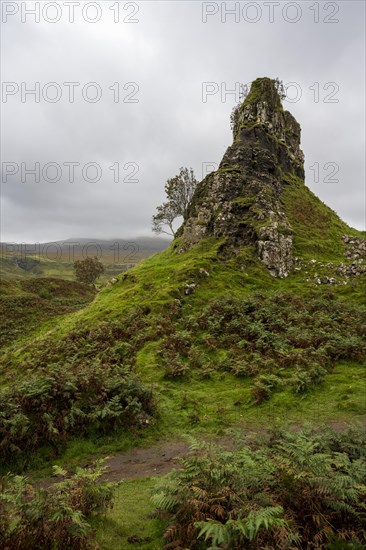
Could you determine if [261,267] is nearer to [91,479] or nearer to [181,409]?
[181,409]

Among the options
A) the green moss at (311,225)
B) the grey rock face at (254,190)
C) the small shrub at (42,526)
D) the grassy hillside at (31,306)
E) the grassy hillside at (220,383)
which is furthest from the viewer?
the green moss at (311,225)


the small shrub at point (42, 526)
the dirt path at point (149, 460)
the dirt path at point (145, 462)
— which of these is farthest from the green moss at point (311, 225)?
the small shrub at point (42, 526)

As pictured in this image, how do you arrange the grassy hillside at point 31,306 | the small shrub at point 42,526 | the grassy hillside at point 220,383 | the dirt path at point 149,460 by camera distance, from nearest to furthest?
1. the small shrub at point 42,526
2. the grassy hillside at point 220,383
3. the dirt path at point 149,460
4. the grassy hillside at point 31,306

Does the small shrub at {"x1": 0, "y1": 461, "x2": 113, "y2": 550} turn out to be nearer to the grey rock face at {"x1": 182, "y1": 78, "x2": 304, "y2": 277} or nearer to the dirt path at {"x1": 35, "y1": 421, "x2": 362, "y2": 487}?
the dirt path at {"x1": 35, "y1": 421, "x2": 362, "y2": 487}

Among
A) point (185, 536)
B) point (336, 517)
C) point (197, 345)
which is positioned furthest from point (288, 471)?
point (197, 345)

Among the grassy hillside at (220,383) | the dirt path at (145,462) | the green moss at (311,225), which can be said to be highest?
the green moss at (311,225)

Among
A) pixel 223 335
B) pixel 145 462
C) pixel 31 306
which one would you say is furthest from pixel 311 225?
pixel 145 462

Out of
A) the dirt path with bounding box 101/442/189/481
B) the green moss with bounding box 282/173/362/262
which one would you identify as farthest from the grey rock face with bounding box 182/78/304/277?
the dirt path with bounding box 101/442/189/481

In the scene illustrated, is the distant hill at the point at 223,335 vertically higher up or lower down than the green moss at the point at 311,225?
lower down

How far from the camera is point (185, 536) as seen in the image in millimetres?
7027

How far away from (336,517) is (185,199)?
67092mm

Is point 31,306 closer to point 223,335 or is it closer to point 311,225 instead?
point 223,335

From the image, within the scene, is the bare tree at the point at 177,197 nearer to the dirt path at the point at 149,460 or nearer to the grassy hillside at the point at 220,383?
the grassy hillside at the point at 220,383

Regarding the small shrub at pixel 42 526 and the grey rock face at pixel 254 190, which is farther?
the grey rock face at pixel 254 190
